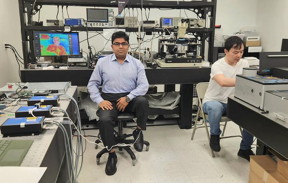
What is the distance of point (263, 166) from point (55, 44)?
2339 mm

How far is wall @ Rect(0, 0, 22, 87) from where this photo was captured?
3.01m

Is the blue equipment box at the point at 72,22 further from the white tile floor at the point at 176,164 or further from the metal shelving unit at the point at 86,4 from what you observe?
the white tile floor at the point at 176,164

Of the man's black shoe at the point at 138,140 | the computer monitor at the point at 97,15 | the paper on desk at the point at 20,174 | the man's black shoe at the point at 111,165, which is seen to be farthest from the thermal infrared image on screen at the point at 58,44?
the paper on desk at the point at 20,174

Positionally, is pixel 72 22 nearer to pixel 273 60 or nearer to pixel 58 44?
pixel 58 44

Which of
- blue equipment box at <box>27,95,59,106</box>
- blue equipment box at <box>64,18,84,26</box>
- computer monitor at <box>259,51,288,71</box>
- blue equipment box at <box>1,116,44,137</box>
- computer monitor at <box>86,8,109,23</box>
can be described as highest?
computer monitor at <box>86,8,109,23</box>

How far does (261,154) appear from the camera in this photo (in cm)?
193

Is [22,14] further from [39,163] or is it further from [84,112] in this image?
[39,163]

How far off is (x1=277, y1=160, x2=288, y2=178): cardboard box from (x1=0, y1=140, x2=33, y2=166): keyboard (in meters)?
1.42

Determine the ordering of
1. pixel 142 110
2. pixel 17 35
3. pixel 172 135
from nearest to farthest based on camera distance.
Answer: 1. pixel 142 110
2. pixel 172 135
3. pixel 17 35

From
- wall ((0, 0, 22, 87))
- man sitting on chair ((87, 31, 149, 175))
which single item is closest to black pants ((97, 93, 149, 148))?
man sitting on chair ((87, 31, 149, 175))

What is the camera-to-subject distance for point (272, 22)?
4652 millimetres

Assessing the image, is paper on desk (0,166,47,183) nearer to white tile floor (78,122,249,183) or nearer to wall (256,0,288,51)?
white tile floor (78,122,249,183)

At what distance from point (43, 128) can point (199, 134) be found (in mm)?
2076

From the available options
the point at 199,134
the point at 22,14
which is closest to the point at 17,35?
the point at 22,14
